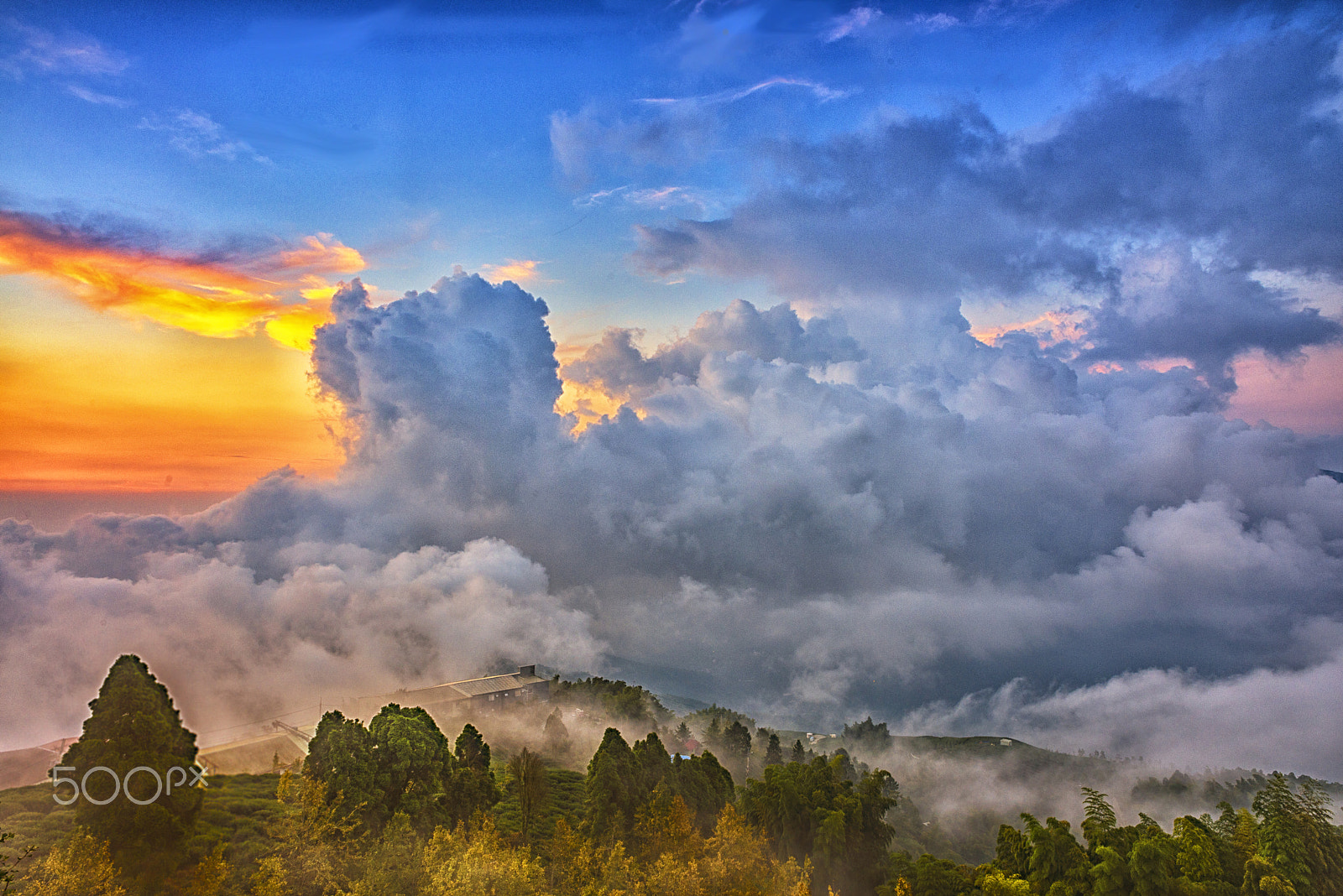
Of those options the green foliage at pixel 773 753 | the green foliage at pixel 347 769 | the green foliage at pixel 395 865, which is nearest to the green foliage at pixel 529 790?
the green foliage at pixel 395 865

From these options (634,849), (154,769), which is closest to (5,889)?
(154,769)

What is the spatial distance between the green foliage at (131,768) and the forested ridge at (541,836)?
13 cm

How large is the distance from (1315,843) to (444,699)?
133m

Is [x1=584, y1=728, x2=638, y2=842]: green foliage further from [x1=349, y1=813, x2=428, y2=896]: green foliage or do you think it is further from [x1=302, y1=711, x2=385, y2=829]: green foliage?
[x1=302, y1=711, x2=385, y2=829]: green foliage

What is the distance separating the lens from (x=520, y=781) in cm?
8781

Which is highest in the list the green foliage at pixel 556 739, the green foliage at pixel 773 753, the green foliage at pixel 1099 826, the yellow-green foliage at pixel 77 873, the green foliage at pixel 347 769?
the green foliage at pixel 347 769

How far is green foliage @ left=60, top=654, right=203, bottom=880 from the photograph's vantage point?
50.6 m

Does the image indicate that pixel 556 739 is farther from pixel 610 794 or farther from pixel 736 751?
pixel 610 794

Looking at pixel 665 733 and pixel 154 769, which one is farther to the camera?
pixel 665 733

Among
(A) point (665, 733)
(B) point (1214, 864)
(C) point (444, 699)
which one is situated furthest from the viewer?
(A) point (665, 733)

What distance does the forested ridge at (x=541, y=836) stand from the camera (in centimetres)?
5212

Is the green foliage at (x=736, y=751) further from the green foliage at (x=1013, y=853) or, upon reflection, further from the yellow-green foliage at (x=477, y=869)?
the yellow-green foliage at (x=477, y=869)

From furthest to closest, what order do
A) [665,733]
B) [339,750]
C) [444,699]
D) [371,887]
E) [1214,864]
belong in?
[665,733]
[444,699]
[1214,864]
[339,750]
[371,887]

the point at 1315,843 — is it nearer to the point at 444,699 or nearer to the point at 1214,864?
the point at 1214,864
